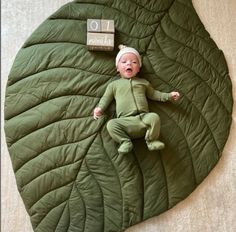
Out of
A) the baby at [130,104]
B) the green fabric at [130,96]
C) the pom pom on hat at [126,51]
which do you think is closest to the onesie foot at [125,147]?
the baby at [130,104]

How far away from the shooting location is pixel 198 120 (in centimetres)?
A: 132

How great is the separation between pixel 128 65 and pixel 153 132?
0.92 ft

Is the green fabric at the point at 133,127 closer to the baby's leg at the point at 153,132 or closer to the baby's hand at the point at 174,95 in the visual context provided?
the baby's leg at the point at 153,132

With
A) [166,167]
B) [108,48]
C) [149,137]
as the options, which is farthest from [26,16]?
[166,167]

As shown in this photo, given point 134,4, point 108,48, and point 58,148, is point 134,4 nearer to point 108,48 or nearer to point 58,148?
point 108,48

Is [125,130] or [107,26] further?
[107,26]

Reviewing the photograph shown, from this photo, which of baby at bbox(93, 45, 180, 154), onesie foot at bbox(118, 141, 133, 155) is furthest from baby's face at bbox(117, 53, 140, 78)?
onesie foot at bbox(118, 141, 133, 155)

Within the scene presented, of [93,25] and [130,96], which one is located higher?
[93,25]

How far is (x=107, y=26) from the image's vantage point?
135cm

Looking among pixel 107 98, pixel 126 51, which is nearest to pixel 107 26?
pixel 126 51

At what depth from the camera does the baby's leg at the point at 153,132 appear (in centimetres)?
117

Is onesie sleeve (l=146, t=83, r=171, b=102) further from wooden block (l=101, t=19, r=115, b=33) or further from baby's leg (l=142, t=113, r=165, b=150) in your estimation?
wooden block (l=101, t=19, r=115, b=33)

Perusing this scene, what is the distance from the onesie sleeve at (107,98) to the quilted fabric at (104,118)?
38 millimetres

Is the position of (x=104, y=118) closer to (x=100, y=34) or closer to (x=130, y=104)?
(x=130, y=104)
